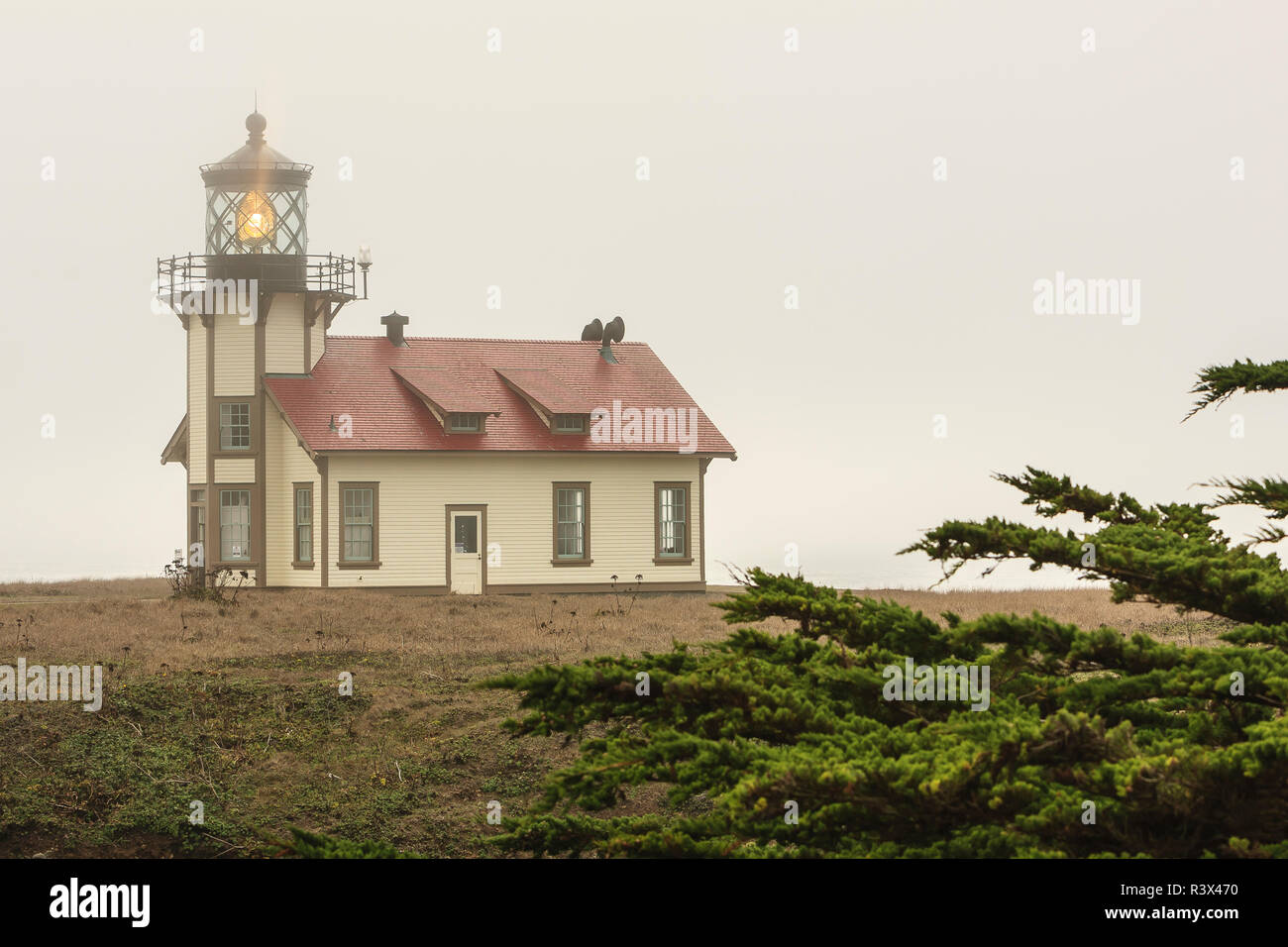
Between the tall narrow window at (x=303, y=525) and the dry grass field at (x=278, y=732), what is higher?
the tall narrow window at (x=303, y=525)

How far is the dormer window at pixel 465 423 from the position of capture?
29438mm

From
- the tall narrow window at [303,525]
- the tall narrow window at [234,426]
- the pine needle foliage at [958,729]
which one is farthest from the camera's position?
the tall narrow window at [234,426]

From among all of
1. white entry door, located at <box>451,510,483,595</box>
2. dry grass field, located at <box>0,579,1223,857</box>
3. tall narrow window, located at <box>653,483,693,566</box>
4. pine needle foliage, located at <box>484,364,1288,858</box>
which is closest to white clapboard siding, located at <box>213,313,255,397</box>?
white entry door, located at <box>451,510,483,595</box>

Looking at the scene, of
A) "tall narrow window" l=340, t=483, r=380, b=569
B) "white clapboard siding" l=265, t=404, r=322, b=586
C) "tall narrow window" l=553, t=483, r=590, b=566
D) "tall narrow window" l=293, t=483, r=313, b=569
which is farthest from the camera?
"tall narrow window" l=553, t=483, r=590, b=566

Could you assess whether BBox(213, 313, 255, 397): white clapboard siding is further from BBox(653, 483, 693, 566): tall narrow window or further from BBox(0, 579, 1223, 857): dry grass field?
BBox(653, 483, 693, 566): tall narrow window

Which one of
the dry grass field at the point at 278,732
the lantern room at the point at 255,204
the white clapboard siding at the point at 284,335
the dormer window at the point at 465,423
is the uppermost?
the lantern room at the point at 255,204

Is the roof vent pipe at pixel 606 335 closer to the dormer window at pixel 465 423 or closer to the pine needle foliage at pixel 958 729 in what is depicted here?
the dormer window at pixel 465 423

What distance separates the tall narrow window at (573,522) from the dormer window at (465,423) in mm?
2243

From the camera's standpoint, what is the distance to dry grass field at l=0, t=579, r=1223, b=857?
1193 centimetres

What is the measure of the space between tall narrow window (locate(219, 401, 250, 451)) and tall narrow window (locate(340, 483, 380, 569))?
10.0ft

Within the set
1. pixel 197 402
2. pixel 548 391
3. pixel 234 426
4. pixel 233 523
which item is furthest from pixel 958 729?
pixel 197 402

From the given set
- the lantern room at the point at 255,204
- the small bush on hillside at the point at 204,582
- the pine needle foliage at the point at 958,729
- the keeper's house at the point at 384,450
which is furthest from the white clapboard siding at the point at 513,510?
the pine needle foliage at the point at 958,729
